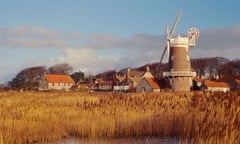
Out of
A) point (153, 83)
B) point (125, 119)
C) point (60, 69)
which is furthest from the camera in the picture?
point (60, 69)

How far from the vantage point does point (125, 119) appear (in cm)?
1059

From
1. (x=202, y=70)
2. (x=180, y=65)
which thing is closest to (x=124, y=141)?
(x=180, y=65)

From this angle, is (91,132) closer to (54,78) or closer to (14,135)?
(14,135)

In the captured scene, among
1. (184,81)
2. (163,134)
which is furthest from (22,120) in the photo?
(184,81)

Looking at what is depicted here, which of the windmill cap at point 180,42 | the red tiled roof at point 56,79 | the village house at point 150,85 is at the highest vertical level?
the windmill cap at point 180,42

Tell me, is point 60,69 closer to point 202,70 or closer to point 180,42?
point 202,70

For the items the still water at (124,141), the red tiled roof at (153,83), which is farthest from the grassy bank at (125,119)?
the red tiled roof at (153,83)

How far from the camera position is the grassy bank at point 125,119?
7926 mm

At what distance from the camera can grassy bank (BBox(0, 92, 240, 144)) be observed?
7926 millimetres

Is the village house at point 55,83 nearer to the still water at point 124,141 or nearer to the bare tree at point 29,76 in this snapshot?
the bare tree at point 29,76

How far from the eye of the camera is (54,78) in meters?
69.1

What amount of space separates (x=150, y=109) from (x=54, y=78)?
59064 mm

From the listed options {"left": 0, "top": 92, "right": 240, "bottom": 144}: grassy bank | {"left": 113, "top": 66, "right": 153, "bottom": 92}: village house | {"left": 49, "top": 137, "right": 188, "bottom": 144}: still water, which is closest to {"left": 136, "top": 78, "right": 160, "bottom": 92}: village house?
{"left": 113, "top": 66, "right": 153, "bottom": 92}: village house

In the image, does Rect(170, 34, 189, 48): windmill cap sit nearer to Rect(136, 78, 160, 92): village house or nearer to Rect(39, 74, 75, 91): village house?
Rect(136, 78, 160, 92): village house
